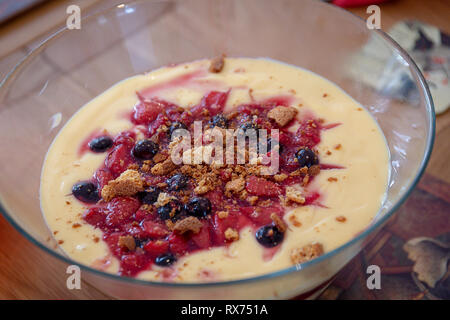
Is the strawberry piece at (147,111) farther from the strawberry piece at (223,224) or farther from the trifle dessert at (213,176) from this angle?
the strawberry piece at (223,224)

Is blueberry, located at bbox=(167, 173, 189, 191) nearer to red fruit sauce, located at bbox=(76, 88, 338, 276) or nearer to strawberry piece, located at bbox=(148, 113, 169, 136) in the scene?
red fruit sauce, located at bbox=(76, 88, 338, 276)

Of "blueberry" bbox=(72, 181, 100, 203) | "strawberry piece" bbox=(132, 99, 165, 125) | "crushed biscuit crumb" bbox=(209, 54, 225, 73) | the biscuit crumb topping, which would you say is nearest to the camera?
the biscuit crumb topping

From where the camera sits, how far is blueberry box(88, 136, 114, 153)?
5.88 ft

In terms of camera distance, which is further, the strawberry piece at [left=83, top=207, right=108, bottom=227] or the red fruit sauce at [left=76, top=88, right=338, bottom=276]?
the strawberry piece at [left=83, top=207, right=108, bottom=227]

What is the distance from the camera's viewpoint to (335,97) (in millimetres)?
1985

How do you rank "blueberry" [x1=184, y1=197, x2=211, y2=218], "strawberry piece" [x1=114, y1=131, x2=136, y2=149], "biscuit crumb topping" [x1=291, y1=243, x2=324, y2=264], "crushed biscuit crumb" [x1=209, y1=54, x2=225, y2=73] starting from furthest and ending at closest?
"crushed biscuit crumb" [x1=209, y1=54, x2=225, y2=73] < "strawberry piece" [x1=114, y1=131, x2=136, y2=149] < "blueberry" [x1=184, y1=197, x2=211, y2=218] < "biscuit crumb topping" [x1=291, y1=243, x2=324, y2=264]

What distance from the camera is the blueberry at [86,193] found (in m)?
1.62

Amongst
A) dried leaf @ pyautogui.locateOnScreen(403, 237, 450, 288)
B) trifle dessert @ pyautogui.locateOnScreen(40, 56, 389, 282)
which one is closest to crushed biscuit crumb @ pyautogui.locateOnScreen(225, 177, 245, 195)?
trifle dessert @ pyautogui.locateOnScreen(40, 56, 389, 282)

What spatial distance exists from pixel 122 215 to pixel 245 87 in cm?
83

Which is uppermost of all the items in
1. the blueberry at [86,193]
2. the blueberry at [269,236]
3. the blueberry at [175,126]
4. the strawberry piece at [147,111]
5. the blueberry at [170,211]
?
the strawberry piece at [147,111]
